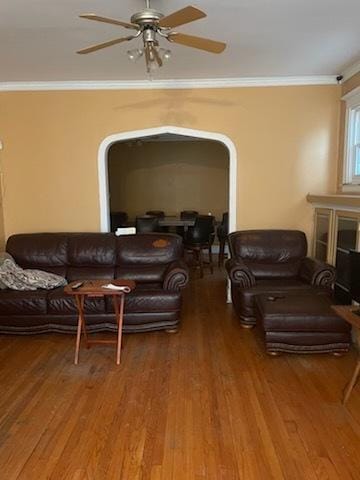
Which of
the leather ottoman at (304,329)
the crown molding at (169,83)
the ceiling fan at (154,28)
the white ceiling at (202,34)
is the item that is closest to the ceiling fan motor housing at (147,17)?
the ceiling fan at (154,28)

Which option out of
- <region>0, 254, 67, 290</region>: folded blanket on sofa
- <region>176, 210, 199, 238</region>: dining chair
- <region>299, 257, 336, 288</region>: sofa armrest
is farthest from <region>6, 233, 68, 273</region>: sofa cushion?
<region>176, 210, 199, 238</region>: dining chair

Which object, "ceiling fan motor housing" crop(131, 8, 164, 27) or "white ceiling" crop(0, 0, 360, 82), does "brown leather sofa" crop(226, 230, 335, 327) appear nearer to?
"white ceiling" crop(0, 0, 360, 82)

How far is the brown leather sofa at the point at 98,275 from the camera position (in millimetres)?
3814

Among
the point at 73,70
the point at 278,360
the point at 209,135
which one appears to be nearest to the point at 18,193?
the point at 73,70

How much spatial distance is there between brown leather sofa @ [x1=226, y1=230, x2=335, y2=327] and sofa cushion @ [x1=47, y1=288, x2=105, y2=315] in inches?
59.8

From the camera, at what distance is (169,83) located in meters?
4.62

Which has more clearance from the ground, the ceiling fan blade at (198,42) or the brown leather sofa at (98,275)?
the ceiling fan blade at (198,42)

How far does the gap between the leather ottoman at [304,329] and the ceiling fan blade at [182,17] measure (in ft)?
7.79

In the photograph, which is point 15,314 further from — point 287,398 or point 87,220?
point 287,398

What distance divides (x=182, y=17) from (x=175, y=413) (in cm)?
253

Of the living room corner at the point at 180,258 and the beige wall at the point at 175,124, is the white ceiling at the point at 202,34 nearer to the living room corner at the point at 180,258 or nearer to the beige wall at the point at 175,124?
the living room corner at the point at 180,258

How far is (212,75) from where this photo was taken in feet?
14.5

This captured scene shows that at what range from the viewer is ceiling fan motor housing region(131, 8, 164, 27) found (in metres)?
2.29

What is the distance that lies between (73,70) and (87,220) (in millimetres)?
1854
